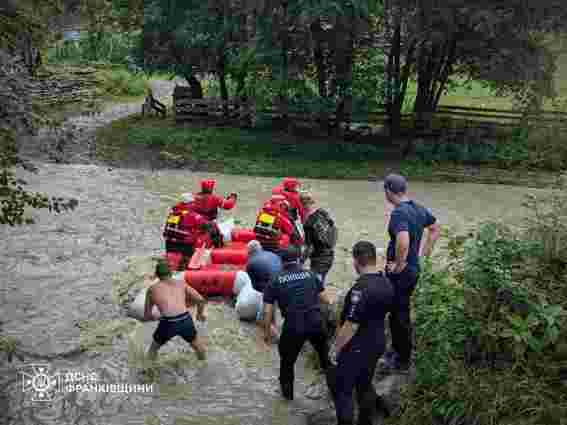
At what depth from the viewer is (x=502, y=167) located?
1994 centimetres

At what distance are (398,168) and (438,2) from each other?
513cm

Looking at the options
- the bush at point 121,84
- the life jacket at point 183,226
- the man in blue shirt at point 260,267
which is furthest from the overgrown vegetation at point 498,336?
the bush at point 121,84

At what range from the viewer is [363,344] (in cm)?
510

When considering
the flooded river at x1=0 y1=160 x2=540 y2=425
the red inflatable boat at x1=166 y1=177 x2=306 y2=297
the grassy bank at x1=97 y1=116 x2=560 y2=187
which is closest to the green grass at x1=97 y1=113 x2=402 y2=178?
the grassy bank at x1=97 y1=116 x2=560 y2=187

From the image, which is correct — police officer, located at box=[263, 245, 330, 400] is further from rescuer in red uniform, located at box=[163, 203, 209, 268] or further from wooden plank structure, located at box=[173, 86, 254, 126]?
wooden plank structure, located at box=[173, 86, 254, 126]

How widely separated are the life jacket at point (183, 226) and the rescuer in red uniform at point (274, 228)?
931mm

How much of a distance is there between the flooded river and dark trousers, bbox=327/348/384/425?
36.0 inches

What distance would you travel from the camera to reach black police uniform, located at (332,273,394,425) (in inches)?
193

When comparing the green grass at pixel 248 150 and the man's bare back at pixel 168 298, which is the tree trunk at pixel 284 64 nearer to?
the green grass at pixel 248 150

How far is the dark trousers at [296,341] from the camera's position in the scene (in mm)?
5711

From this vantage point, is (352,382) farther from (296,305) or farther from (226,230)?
(226,230)

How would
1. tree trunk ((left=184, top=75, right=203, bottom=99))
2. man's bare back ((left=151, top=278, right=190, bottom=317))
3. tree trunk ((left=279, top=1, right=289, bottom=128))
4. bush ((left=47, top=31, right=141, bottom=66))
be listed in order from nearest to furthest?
man's bare back ((left=151, top=278, right=190, bottom=317))
tree trunk ((left=279, top=1, right=289, bottom=128))
tree trunk ((left=184, top=75, right=203, bottom=99))
bush ((left=47, top=31, right=141, bottom=66))

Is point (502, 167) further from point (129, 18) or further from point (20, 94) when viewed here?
point (20, 94)

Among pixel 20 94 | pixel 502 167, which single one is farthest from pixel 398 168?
pixel 20 94
